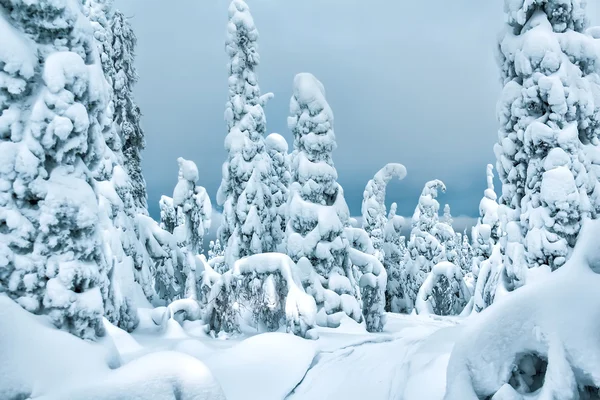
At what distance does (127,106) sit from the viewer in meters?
18.5

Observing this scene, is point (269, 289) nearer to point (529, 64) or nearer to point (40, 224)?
point (40, 224)

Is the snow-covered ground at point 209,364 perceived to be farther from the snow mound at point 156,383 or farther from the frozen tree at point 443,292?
the frozen tree at point 443,292

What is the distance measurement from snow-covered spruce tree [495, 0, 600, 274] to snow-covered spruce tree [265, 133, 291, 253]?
11085mm

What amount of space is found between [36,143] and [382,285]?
12.4m

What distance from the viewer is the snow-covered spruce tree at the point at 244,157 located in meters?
18.5

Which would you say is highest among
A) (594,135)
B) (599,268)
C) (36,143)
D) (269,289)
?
(594,135)

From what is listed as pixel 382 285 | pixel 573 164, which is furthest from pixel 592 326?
pixel 382 285

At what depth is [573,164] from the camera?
964 cm

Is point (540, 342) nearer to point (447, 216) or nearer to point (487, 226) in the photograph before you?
point (487, 226)

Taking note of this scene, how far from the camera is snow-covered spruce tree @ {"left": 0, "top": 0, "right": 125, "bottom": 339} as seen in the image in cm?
543

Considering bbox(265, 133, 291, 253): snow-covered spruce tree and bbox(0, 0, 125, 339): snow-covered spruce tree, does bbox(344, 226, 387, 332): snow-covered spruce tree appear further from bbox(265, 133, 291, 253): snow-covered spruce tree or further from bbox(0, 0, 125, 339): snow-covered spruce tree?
bbox(0, 0, 125, 339): snow-covered spruce tree

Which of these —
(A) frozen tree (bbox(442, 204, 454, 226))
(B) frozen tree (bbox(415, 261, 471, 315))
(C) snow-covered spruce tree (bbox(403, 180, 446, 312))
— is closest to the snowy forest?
(B) frozen tree (bbox(415, 261, 471, 315))

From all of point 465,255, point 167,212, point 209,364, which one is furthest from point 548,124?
point 465,255

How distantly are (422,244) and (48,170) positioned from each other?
27.2 meters
